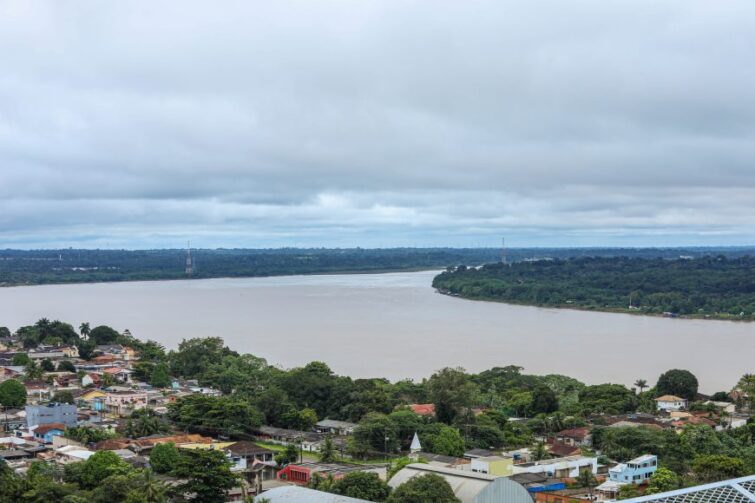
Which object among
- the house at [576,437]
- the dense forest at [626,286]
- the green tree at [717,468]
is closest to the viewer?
the green tree at [717,468]

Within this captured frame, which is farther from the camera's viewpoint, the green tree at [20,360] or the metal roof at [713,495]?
the green tree at [20,360]

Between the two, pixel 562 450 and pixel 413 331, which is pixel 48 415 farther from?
pixel 413 331

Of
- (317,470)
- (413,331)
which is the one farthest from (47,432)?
(413,331)

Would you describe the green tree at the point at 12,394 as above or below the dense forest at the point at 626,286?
below

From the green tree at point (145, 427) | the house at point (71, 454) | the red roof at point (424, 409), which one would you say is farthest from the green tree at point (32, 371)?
the red roof at point (424, 409)

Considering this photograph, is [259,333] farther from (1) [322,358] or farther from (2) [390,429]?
(2) [390,429]

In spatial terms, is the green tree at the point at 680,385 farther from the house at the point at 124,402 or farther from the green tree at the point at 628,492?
the house at the point at 124,402

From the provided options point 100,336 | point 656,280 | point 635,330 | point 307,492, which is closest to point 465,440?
point 307,492
